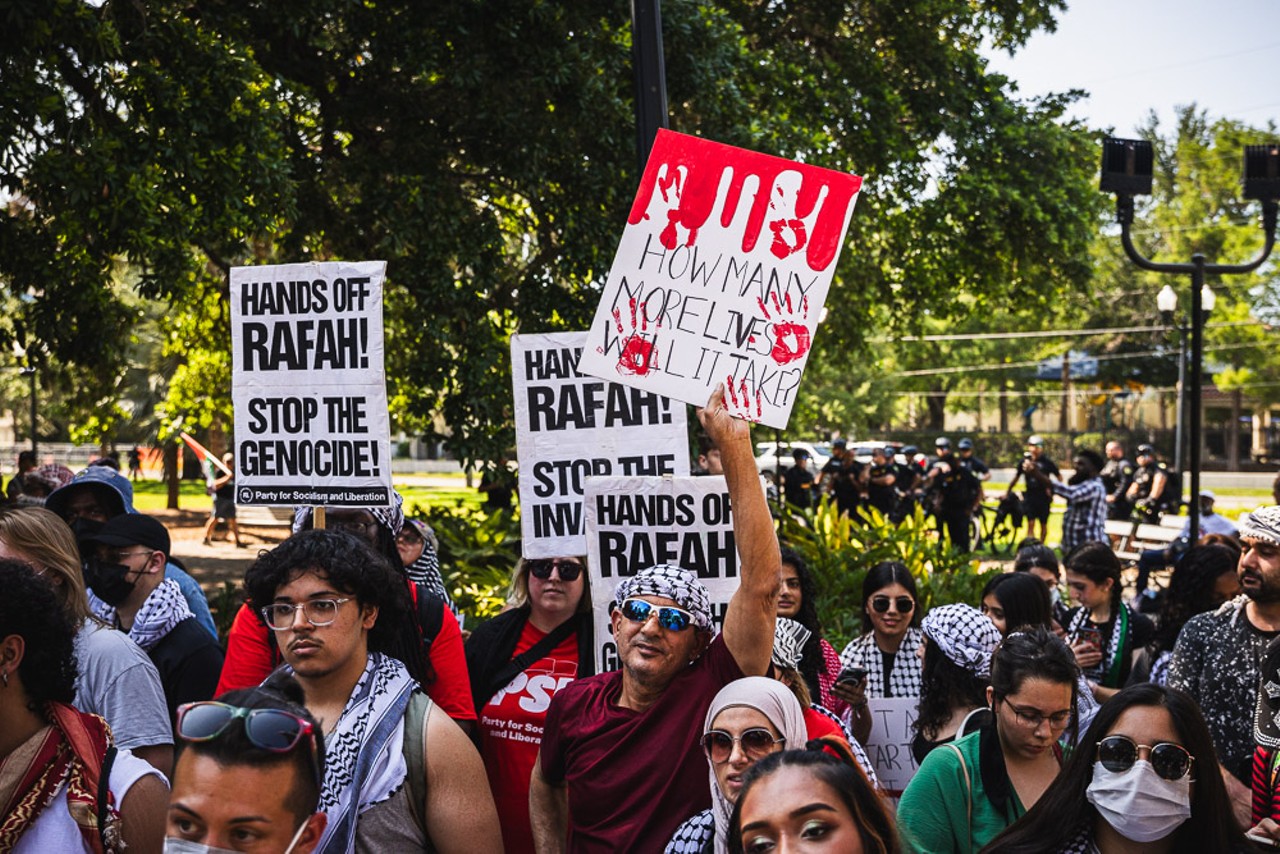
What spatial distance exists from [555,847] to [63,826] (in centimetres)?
151

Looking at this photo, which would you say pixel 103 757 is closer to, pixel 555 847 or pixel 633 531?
pixel 555 847

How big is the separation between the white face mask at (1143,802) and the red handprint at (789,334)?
6.34 feet

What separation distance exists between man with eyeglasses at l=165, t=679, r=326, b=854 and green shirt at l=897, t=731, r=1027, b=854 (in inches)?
71.0

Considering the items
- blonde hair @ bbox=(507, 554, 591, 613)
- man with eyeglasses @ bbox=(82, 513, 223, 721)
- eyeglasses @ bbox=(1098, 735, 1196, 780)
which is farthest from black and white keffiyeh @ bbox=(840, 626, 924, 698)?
man with eyeglasses @ bbox=(82, 513, 223, 721)

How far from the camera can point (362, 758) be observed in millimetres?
3002

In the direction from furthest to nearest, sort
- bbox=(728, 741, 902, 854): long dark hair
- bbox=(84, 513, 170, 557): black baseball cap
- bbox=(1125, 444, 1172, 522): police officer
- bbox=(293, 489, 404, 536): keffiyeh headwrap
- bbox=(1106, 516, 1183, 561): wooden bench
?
1. bbox=(1106, 516, 1183, 561): wooden bench
2. bbox=(1125, 444, 1172, 522): police officer
3. bbox=(293, 489, 404, 536): keffiyeh headwrap
4. bbox=(84, 513, 170, 557): black baseball cap
5. bbox=(728, 741, 902, 854): long dark hair

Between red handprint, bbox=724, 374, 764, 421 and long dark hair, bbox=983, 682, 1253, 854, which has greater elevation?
red handprint, bbox=724, 374, 764, 421

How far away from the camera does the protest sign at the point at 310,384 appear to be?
196 inches

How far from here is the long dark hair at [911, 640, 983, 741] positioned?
15.0ft

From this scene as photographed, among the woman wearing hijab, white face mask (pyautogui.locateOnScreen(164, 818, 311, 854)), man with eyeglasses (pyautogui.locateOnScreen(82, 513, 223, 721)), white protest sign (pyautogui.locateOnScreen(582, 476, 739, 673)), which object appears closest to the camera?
white face mask (pyautogui.locateOnScreen(164, 818, 311, 854))

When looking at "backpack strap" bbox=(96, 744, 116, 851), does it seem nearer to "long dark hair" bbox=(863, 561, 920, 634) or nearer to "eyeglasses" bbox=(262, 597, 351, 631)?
"eyeglasses" bbox=(262, 597, 351, 631)

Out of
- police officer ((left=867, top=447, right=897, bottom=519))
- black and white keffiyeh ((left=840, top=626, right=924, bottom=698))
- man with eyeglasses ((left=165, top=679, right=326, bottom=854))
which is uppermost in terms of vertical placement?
man with eyeglasses ((left=165, top=679, right=326, bottom=854))

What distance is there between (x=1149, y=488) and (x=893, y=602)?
1607 cm

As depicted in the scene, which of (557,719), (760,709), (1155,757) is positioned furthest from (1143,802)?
(557,719)
